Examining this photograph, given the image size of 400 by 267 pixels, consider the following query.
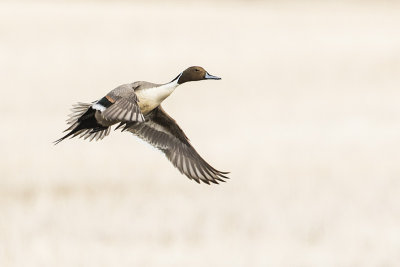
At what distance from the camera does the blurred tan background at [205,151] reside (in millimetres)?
10383

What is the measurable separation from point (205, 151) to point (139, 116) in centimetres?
1302

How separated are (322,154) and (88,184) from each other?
4611mm

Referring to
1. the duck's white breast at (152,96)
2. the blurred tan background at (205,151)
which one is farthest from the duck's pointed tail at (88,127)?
the blurred tan background at (205,151)

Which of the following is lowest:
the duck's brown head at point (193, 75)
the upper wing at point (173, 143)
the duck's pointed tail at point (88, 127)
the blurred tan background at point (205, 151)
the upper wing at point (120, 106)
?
the blurred tan background at point (205, 151)

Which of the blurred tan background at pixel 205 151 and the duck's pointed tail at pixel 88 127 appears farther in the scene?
the blurred tan background at pixel 205 151

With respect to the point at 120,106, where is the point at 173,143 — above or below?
below

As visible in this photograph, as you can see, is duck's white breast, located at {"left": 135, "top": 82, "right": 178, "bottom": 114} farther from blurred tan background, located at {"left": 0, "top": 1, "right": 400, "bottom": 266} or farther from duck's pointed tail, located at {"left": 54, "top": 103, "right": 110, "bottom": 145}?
blurred tan background, located at {"left": 0, "top": 1, "right": 400, "bottom": 266}

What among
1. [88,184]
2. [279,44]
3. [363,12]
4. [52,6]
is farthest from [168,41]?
[363,12]

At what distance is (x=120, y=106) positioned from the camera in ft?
7.27

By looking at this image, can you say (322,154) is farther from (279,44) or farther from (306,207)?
(279,44)

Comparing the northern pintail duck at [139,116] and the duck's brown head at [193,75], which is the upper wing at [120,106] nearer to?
the northern pintail duck at [139,116]

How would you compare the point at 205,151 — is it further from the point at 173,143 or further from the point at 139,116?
the point at 139,116

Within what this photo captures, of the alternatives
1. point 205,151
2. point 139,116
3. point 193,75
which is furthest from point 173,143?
point 205,151

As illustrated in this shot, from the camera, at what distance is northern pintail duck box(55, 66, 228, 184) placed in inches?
84.7
